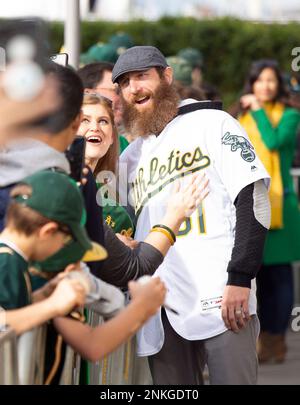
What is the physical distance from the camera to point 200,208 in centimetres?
422

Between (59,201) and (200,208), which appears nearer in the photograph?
(59,201)

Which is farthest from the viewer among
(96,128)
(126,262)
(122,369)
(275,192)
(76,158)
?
(275,192)

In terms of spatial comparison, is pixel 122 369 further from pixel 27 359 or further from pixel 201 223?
pixel 27 359

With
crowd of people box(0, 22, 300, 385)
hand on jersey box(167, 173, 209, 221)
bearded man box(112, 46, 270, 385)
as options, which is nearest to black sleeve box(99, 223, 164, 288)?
crowd of people box(0, 22, 300, 385)

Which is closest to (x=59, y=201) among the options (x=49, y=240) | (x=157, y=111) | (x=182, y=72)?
(x=49, y=240)

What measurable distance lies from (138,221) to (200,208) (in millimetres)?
238

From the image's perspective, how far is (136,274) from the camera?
3365 millimetres

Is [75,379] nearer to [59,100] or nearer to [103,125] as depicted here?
[59,100]

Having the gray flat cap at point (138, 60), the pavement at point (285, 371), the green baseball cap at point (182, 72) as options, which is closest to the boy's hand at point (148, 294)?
the gray flat cap at point (138, 60)

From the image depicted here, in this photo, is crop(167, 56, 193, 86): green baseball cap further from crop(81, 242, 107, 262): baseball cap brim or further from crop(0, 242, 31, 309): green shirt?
crop(0, 242, 31, 309): green shirt

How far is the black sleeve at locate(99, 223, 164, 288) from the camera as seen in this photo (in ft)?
11.0

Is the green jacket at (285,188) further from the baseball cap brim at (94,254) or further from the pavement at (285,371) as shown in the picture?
the baseball cap brim at (94,254)

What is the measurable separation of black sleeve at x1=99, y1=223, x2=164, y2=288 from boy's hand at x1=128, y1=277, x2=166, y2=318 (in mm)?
498
